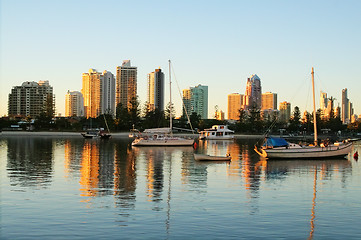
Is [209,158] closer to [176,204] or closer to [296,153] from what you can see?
[296,153]

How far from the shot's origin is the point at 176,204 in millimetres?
25078

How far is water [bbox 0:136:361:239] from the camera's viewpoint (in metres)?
19.2

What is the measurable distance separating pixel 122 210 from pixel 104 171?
18.6 meters

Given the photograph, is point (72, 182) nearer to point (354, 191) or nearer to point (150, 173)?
point (150, 173)

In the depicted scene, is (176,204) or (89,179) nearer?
(176,204)

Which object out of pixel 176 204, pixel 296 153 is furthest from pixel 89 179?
pixel 296 153

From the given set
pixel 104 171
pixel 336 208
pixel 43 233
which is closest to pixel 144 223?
pixel 43 233

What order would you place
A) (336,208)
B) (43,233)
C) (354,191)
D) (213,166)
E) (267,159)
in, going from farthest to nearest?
1. (267,159)
2. (213,166)
3. (354,191)
4. (336,208)
5. (43,233)

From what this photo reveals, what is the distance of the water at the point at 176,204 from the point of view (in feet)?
63.0

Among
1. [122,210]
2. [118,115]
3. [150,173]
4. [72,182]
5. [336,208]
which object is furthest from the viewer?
[118,115]

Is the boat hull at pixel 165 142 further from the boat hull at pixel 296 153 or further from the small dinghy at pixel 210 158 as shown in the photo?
the small dinghy at pixel 210 158

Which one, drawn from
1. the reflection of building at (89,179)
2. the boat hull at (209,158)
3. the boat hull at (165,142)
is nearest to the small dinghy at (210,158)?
the boat hull at (209,158)

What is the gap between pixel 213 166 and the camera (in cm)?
4791

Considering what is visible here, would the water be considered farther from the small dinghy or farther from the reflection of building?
the small dinghy
